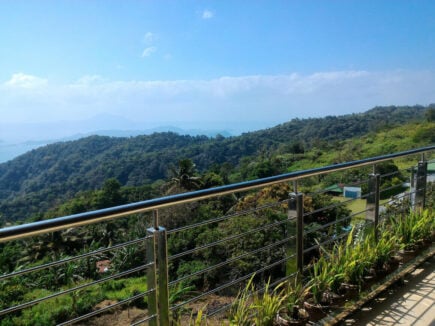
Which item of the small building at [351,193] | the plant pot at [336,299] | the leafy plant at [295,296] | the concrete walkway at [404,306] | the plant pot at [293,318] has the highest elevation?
the small building at [351,193]

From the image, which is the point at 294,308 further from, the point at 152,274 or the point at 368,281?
the point at 152,274

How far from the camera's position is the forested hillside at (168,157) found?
48.1 m

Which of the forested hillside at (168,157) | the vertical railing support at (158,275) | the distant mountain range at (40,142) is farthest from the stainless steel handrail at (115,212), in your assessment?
the distant mountain range at (40,142)

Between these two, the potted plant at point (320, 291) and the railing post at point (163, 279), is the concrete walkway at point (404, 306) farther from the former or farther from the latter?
the railing post at point (163, 279)

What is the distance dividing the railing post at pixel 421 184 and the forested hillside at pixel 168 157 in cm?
3538

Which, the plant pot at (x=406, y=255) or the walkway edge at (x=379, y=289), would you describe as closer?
the walkway edge at (x=379, y=289)

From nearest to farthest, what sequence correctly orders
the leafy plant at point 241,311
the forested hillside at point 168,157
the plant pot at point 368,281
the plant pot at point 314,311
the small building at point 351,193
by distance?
the leafy plant at point 241,311
the plant pot at point 314,311
the plant pot at point 368,281
the small building at point 351,193
the forested hillside at point 168,157

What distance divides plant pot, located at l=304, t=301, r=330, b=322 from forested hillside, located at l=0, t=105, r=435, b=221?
120 feet

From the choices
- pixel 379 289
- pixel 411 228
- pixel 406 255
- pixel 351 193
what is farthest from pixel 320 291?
pixel 351 193

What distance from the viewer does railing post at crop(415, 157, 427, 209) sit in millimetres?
3307

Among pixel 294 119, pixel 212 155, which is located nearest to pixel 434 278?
pixel 212 155

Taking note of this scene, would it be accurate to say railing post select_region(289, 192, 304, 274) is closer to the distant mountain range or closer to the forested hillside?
the forested hillside

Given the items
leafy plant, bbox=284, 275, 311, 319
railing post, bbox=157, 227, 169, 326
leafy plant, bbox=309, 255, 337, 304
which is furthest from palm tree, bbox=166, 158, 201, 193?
railing post, bbox=157, 227, 169, 326

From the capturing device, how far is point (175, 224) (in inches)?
1166
